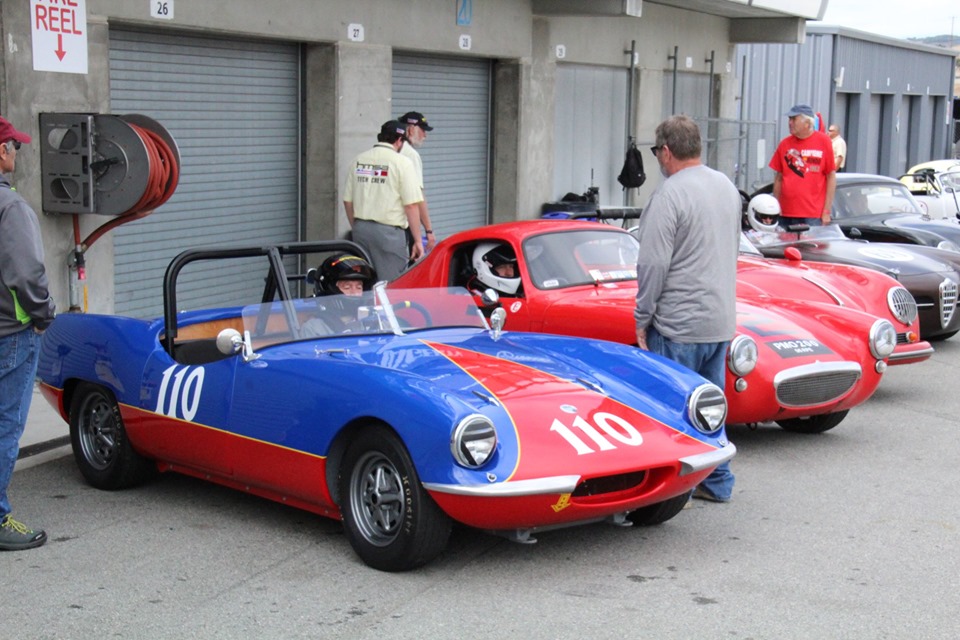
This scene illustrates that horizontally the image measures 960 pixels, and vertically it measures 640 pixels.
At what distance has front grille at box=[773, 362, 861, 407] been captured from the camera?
7.12m

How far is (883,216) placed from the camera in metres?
13.6

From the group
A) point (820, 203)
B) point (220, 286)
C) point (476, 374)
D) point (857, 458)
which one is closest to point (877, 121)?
point (820, 203)

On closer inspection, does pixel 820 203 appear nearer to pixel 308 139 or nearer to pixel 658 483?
pixel 308 139

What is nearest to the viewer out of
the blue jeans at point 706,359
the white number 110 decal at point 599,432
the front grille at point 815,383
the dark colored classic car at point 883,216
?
the white number 110 decal at point 599,432

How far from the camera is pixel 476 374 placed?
17.6 feet

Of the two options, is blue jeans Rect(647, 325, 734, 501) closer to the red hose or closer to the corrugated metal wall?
the red hose

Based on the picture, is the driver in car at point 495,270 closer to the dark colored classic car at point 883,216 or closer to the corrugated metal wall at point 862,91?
the dark colored classic car at point 883,216

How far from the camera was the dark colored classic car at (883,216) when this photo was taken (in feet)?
41.8

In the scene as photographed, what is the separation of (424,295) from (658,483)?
1.66 meters

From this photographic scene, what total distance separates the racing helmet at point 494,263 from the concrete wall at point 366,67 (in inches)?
124

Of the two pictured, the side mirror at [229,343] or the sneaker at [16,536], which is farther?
the side mirror at [229,343]

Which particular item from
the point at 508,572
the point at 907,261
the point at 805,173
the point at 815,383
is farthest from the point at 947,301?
the point at 508,572

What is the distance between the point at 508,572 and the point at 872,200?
9745 millimetres

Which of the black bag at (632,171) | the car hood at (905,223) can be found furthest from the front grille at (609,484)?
the black bag at (632,171)
